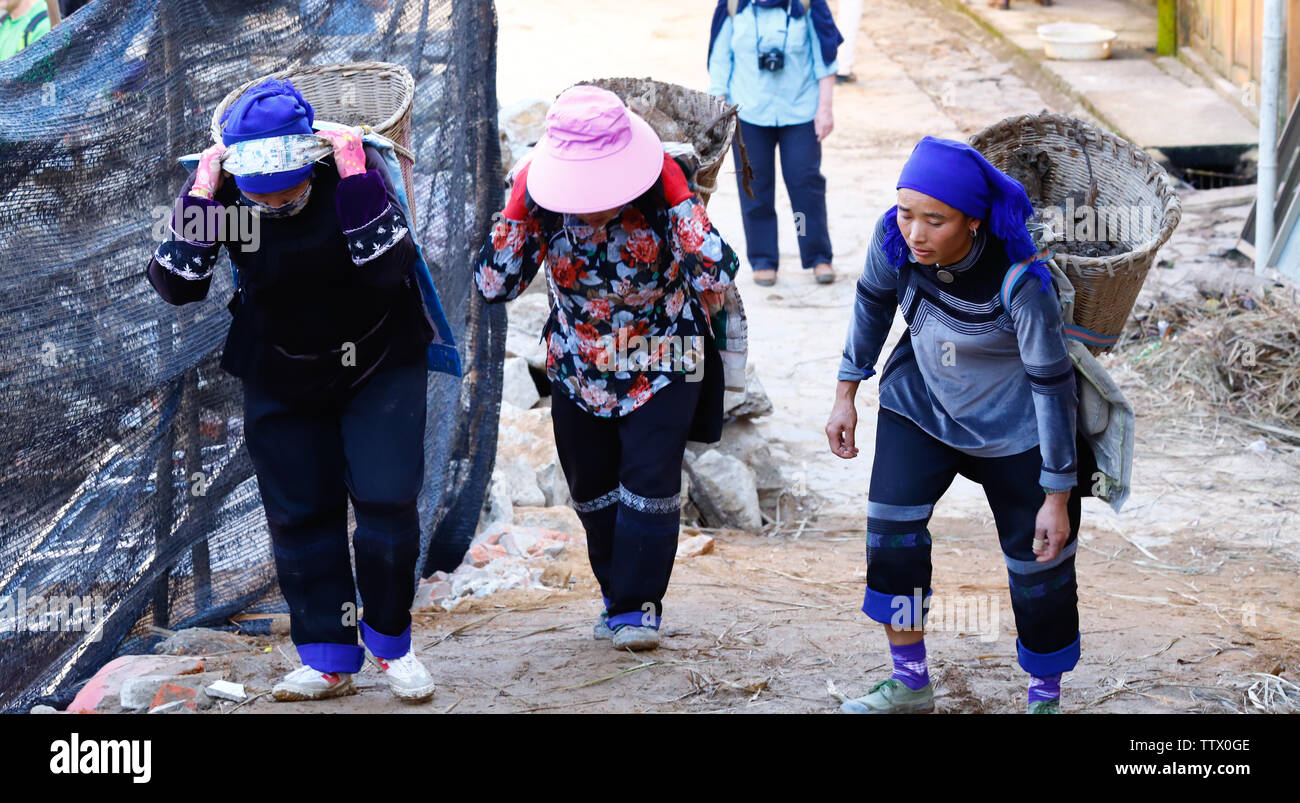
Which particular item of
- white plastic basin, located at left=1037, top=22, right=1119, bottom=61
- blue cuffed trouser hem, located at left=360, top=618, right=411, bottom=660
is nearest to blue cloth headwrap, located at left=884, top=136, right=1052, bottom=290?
blue cuffed trouser hem, located at left=360, top=618, right=411, bottom=660

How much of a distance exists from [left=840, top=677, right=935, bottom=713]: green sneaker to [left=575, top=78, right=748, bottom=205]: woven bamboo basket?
1563 millimetres

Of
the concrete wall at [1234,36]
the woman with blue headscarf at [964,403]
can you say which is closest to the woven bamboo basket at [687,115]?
the woman with blue headscarf at [964,403]

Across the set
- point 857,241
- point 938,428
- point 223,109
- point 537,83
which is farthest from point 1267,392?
point 537,83

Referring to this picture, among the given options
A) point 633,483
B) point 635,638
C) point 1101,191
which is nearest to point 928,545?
point 633,483

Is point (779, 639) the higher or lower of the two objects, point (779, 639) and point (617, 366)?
the lower

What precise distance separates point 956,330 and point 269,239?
1666 millimetres

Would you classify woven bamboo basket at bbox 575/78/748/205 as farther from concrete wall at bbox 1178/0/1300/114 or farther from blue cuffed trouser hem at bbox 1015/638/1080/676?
concrete wall at bbox 1178/0/1300/114

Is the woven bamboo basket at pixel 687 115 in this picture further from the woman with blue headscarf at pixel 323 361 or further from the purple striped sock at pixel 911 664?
the purple striped sock at pixel 911 664

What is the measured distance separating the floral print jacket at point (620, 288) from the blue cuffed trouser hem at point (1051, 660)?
1211mm

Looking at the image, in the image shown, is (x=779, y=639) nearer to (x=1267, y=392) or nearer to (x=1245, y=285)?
(x=1267, y=392)

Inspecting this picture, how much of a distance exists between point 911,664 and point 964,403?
0.75 meters

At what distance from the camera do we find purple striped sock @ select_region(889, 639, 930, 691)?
3.57 meters

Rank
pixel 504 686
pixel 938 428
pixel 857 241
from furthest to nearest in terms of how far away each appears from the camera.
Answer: pixel 857 241
pixel 504 686
pixel 938 428

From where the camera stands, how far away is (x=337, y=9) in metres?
4.57
